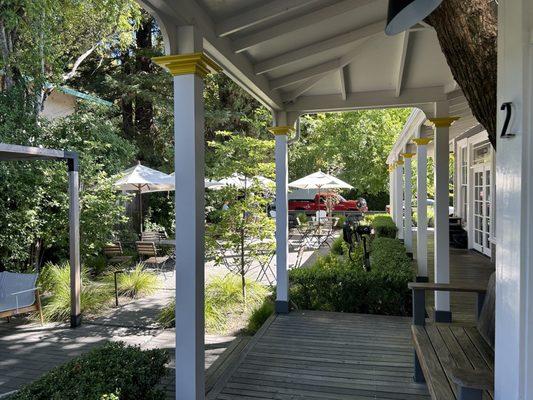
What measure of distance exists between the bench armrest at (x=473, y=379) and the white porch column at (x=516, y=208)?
0.15ft

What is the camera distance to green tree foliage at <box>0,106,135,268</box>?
24.7 feet

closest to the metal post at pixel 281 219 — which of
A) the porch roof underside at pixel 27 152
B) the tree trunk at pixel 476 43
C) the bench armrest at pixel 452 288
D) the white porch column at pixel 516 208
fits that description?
the bench armrest at pixel 452 288

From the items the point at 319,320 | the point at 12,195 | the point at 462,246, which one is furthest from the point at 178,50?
the point at 462,246

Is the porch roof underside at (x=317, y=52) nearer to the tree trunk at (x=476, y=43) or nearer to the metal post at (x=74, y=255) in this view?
the tree trunk at (x=476, y=43)

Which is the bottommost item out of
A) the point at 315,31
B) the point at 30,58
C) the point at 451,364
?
the point at 451,364

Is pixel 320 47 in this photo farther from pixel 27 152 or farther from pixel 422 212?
pixel 422 212

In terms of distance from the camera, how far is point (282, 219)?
19.1 ft

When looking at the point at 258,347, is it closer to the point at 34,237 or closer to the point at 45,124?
the point at 34,237

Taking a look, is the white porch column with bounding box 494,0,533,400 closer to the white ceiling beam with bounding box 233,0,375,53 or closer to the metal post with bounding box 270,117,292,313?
the white ceiling beam with bounding box 233,0,375,53

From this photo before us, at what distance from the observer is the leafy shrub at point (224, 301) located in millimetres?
5625

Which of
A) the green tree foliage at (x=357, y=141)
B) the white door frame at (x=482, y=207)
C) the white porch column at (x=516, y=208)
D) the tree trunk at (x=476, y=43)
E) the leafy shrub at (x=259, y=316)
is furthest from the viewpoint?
the green tree foliage at (x=357, y=141)

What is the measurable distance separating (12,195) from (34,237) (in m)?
0.95

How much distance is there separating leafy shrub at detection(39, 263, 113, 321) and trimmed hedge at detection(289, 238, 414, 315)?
3.24 metres

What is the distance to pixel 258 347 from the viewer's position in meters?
4.57
